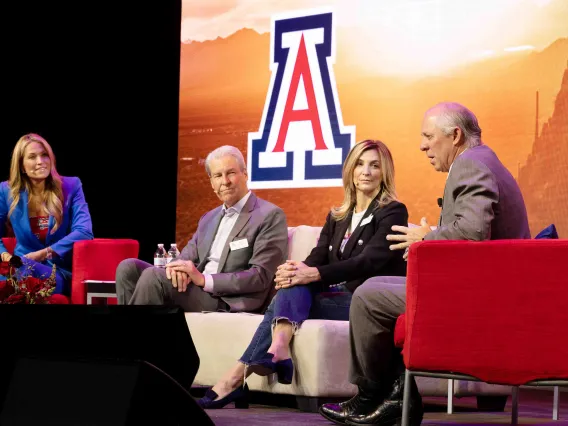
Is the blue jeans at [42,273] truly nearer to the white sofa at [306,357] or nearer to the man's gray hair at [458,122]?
the white sofa at [306,357]

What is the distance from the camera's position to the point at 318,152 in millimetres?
6191

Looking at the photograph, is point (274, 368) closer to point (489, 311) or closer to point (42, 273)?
point (489, 311)

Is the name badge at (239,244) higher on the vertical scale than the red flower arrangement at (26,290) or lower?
higher

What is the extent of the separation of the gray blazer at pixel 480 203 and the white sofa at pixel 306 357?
887 millimetres

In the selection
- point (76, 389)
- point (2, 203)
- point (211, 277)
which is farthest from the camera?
point (2, 203)

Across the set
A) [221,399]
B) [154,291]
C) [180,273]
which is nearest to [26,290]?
[154,291]

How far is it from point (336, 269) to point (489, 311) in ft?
3.59

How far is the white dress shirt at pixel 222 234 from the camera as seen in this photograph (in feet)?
14.5

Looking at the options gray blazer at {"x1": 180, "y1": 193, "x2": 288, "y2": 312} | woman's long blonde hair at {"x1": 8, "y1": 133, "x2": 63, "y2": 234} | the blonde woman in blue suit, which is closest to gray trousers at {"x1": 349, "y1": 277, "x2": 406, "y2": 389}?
gray blazer at {"x1": 180, "y1": 193, "x2": 288, "y2": 312}

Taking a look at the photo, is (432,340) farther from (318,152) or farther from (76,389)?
(318,152)

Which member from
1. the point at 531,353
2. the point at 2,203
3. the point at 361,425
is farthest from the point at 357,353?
the point at 2,203

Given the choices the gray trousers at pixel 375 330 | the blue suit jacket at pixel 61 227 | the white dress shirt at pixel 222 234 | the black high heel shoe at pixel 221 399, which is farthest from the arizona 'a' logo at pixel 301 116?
the gray trousers at pixel 375 330

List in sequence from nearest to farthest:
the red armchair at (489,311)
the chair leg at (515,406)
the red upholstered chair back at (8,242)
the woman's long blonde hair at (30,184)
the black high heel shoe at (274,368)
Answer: the red armchair at (489,311)
the chair leg at (515,406)
the black high heel shoe at (274,368)
the woman's long blonde hair at (30,184)
the red upholstered chair back at (8,242)

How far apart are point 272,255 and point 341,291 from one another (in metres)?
0.45
